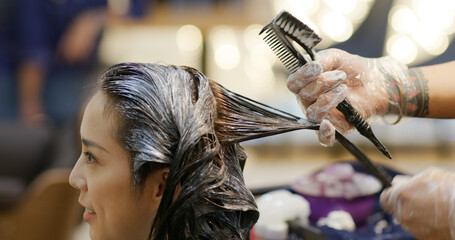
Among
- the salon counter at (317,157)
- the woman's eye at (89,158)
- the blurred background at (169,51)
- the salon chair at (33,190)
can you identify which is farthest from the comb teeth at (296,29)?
the salon counter at (317,157)

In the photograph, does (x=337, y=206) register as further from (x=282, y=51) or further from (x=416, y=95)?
(x=282, y=51)

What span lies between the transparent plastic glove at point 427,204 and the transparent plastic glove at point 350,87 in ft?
0.60

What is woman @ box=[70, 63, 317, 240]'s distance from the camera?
0.96m

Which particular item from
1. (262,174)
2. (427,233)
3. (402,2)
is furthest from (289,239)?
(402,2)

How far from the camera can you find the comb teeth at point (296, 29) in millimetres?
966

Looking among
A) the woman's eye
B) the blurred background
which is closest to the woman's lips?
the woman's eye

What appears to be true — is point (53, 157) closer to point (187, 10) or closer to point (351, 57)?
point (187, 10)

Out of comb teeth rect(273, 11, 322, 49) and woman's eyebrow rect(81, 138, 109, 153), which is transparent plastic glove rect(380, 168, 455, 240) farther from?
woman's eyebrow rect(81, 138, 109, 153)

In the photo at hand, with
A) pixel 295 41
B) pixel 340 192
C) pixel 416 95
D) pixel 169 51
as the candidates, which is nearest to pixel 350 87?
pixel 416 95

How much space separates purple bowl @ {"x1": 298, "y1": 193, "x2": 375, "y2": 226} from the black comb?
1.68ft

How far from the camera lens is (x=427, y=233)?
3.50ft

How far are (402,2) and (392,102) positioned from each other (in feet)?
9.47

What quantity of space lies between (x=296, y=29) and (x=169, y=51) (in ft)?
7.58

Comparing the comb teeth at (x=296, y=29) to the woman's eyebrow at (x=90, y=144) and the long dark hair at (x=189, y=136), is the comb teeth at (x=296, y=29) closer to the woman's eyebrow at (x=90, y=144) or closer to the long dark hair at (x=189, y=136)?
the long dark hair at (x=189, y=136)
